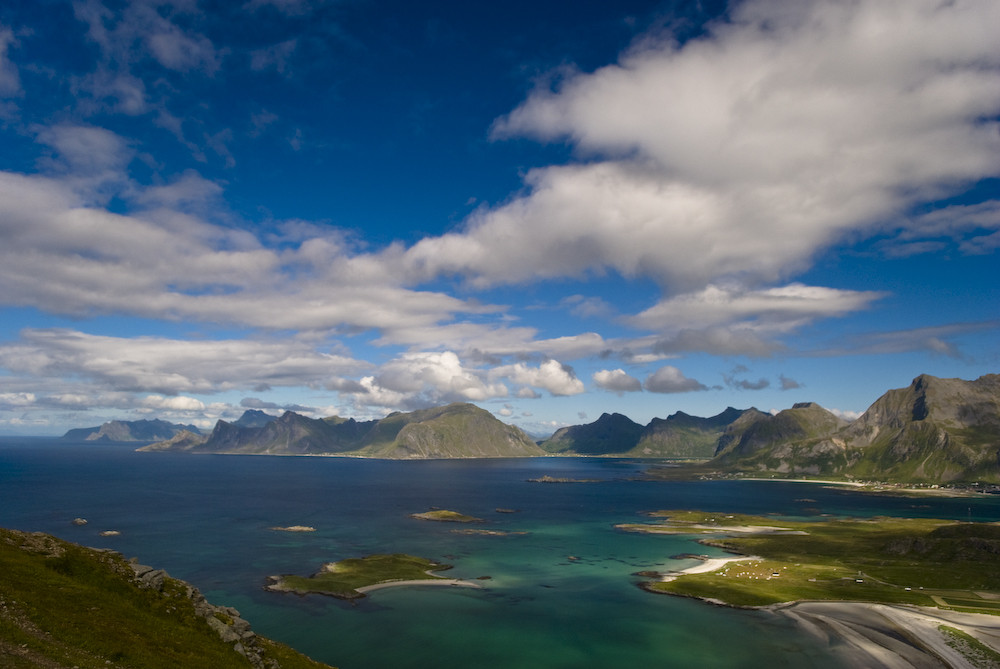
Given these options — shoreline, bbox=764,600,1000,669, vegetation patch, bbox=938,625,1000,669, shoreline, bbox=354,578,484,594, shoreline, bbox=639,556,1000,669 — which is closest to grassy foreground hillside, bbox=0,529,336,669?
shoreline, bbox=354,578,484,594

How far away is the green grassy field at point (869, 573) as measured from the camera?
4691 inches

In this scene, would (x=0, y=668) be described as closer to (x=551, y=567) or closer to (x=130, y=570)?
(x=130, y=570)

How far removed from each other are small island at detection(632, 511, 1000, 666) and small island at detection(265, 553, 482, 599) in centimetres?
5246

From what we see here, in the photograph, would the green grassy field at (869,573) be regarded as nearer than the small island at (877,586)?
No

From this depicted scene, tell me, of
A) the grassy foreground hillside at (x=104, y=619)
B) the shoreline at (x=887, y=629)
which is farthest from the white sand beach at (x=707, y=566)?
the grassy foreground hillside at (x=104, y=619)

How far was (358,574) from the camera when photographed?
131m

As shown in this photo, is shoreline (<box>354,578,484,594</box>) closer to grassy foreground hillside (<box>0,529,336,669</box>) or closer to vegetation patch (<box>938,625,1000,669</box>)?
grassy foreground hillside (<box>0,529,336,669</box>)

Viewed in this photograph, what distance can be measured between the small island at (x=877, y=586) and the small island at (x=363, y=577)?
52461mm

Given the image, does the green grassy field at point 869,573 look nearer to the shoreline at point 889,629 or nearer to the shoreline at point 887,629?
the shoreline at point 887,629

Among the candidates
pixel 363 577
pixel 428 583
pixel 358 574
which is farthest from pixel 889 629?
pixel 358 574

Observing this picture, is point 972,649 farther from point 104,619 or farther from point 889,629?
point 104,619

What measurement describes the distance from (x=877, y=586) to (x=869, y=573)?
14.7 metres

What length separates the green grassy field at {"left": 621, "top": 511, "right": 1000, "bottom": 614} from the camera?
119m

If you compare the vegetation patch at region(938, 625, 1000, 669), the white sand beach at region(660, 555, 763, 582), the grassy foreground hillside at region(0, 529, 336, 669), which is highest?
the grassy foreground hillside at region(0, 529, 336, 669)
